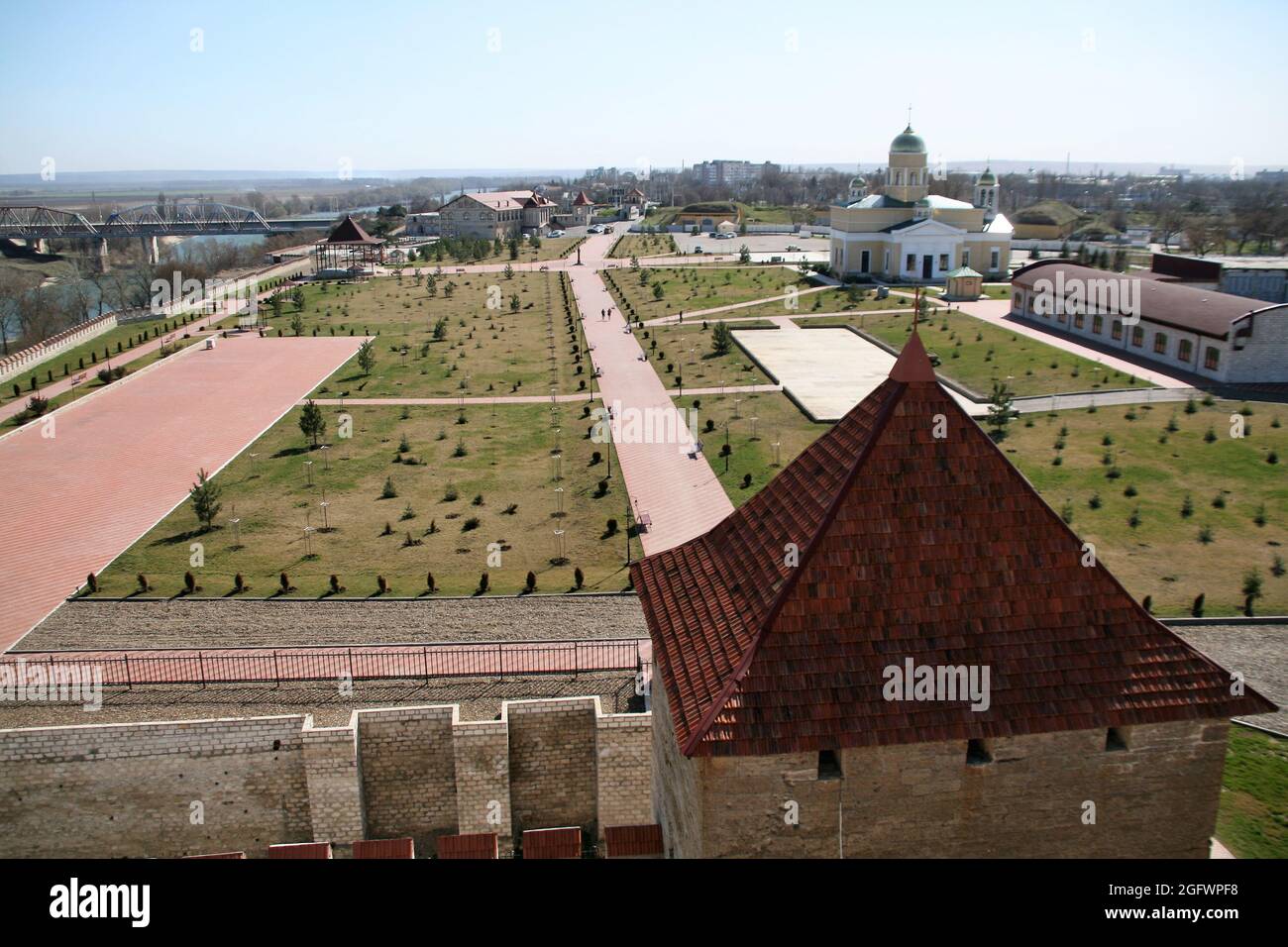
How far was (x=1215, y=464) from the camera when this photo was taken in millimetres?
31547

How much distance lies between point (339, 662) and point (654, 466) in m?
15.1

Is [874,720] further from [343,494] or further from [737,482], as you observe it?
[343,494]

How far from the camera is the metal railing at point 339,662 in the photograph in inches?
736

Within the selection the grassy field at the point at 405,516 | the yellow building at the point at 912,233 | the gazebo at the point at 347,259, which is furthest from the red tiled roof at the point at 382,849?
the gazebo at the point at 347,259

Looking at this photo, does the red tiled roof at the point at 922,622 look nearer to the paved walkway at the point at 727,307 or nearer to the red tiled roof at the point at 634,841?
the red tiled roof at the point at 634,841

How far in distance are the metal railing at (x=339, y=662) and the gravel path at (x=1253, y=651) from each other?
1127 centimetres

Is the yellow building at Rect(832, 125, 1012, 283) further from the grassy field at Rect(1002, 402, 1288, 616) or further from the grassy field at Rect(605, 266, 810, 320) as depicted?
the grassy field at Rect(1002, 402, 1288, 616)

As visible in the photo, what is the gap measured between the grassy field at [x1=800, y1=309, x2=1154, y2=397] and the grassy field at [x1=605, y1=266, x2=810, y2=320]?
9.56m

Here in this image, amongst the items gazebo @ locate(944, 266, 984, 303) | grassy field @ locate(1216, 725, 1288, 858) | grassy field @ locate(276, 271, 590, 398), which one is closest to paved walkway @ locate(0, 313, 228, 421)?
grassy field @ locate(276, 271, 590, 398)

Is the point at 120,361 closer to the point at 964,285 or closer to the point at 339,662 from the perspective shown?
the point at 339,662

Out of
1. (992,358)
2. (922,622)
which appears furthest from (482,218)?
(922,622)
